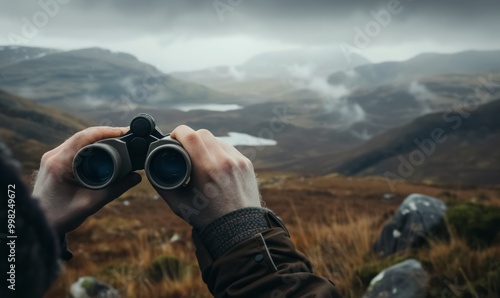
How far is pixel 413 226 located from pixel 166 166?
5002mm

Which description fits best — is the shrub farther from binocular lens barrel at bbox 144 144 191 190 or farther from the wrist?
the wrist

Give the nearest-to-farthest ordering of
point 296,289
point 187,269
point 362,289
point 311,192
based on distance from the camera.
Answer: point 296,289 → point 362,289 → point 187,269 → point 311,192

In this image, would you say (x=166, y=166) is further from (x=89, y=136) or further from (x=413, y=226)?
(x=413, y=226)

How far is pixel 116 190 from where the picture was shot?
6.70ft

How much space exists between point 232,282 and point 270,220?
26cm

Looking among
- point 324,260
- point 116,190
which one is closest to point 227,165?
point 116,190

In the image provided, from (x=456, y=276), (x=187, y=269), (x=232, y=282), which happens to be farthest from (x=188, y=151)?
(x=187, y=269)

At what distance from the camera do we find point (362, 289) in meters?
4.94

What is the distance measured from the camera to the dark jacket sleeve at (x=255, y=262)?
1.51 meters

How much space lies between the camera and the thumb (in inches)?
78.5

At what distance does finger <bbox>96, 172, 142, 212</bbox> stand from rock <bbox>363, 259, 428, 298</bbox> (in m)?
2.89

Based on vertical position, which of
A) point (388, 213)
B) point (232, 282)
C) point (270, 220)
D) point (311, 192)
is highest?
point (270, 220)

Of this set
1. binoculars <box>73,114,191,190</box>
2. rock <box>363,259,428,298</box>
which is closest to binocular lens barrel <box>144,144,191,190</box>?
binoculars <box>73,114,191,190</box>

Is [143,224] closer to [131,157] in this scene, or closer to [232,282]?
[131,157]
